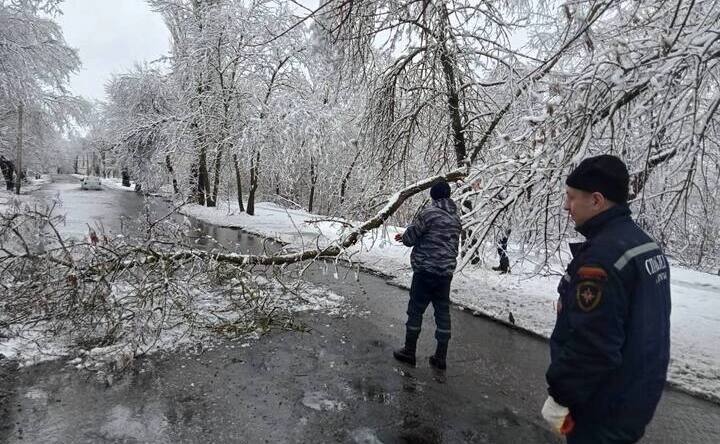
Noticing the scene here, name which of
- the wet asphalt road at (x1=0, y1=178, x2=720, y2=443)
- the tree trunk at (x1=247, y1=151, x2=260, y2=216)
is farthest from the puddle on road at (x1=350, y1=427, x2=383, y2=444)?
the tree trunk at (x1=247, y1=151, x2=260, y2=216)

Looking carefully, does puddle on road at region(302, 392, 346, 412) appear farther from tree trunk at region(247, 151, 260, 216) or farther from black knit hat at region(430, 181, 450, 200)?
tree trunk at region(247, 151, 260, 216)

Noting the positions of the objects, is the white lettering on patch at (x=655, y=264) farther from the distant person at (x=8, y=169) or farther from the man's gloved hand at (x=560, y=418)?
the distant person at (x=8, y=169)

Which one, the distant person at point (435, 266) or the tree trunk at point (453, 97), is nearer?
the distant person at point (435, 266)

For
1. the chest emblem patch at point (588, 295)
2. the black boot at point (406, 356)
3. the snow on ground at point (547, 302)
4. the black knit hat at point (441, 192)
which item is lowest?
the black boot at point (406, 356)

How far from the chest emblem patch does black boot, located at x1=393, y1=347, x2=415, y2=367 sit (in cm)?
323

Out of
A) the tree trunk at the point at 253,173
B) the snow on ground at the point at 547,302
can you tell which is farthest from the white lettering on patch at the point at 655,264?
the tree trunk at the point at 253,173

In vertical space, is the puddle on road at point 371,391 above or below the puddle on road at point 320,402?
above

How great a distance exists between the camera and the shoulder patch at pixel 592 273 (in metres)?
1.80

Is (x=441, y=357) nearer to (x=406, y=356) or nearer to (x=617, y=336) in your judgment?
(x=406, y=356)

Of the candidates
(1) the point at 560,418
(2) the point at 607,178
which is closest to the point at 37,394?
(1) the point at 560,418

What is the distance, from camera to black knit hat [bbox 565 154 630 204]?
194 centimetres

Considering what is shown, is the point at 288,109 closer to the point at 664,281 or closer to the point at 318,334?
the point at 318,334

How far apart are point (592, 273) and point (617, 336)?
0.90 ft

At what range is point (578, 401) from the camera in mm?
1828
